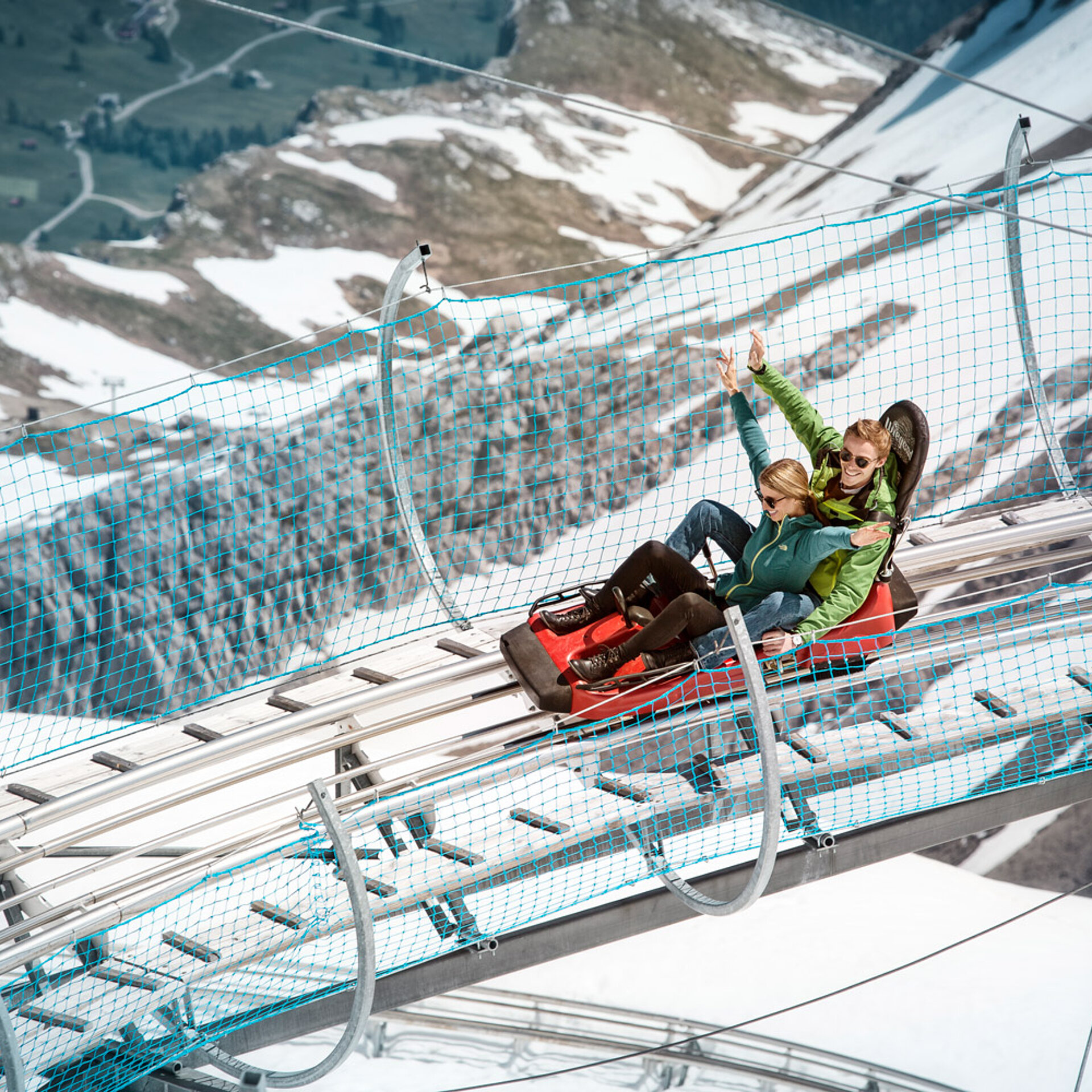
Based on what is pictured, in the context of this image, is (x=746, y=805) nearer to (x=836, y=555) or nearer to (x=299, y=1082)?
(x=836, y=555)

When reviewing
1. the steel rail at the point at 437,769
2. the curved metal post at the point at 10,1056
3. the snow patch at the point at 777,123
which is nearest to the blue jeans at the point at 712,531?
the steel rail at the point at 437,769

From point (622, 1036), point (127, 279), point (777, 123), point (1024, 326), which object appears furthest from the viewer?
point (777, 123)

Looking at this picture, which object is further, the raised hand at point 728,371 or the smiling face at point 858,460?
the raised hand at point 728,371

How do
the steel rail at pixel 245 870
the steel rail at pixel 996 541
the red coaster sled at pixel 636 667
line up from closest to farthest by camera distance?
the steel rail at pixel 245 870 < the red coaster sled at pixel 636 667 < the steel rail at pixel 996 541

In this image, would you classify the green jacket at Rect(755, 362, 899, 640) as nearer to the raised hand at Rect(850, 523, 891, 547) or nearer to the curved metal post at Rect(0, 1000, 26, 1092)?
the raised hand at Rect(850, 523, 891, 547)

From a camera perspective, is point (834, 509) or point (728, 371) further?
point (728, 371)

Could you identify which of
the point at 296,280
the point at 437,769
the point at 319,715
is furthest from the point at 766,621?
the point at 296,280

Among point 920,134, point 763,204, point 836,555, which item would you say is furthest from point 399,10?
point 836,555

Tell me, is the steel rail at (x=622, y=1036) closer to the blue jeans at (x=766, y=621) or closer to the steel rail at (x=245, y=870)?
the steel rail at (x=245, y=870)

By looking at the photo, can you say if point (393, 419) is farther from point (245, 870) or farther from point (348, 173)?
point (348, 173)
